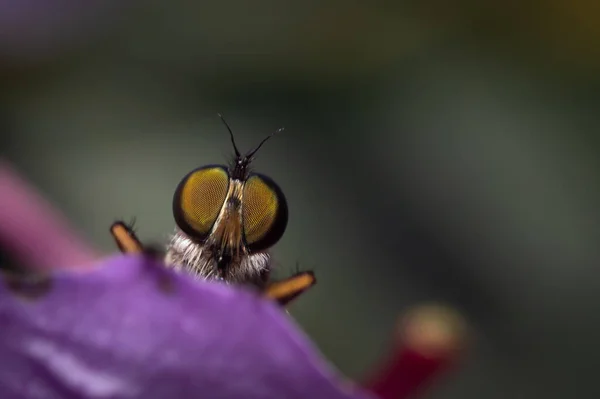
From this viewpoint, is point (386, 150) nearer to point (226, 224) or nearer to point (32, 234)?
point (32, 234)

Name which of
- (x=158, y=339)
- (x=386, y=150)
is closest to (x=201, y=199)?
(x=158, y=339)

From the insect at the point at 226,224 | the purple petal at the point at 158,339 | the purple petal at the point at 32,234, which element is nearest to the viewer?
the purple petal at the point at 158,339

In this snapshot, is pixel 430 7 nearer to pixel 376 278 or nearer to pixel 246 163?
pixel 376 278

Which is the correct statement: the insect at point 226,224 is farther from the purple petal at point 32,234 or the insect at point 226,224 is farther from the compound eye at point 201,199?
the purple petal at point 32,234

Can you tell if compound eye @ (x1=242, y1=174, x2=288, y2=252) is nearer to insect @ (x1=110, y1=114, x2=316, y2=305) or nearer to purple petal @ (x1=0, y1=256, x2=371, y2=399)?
insect @ (x1=110, y1=114, x2=316, y2=305)

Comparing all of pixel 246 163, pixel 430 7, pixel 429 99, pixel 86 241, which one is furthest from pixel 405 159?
pixel 246 163

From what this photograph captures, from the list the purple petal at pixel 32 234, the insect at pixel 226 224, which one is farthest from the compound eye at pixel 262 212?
the purple petal at pixel 32 234

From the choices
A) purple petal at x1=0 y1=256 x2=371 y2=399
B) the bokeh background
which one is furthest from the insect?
the bokeh background
